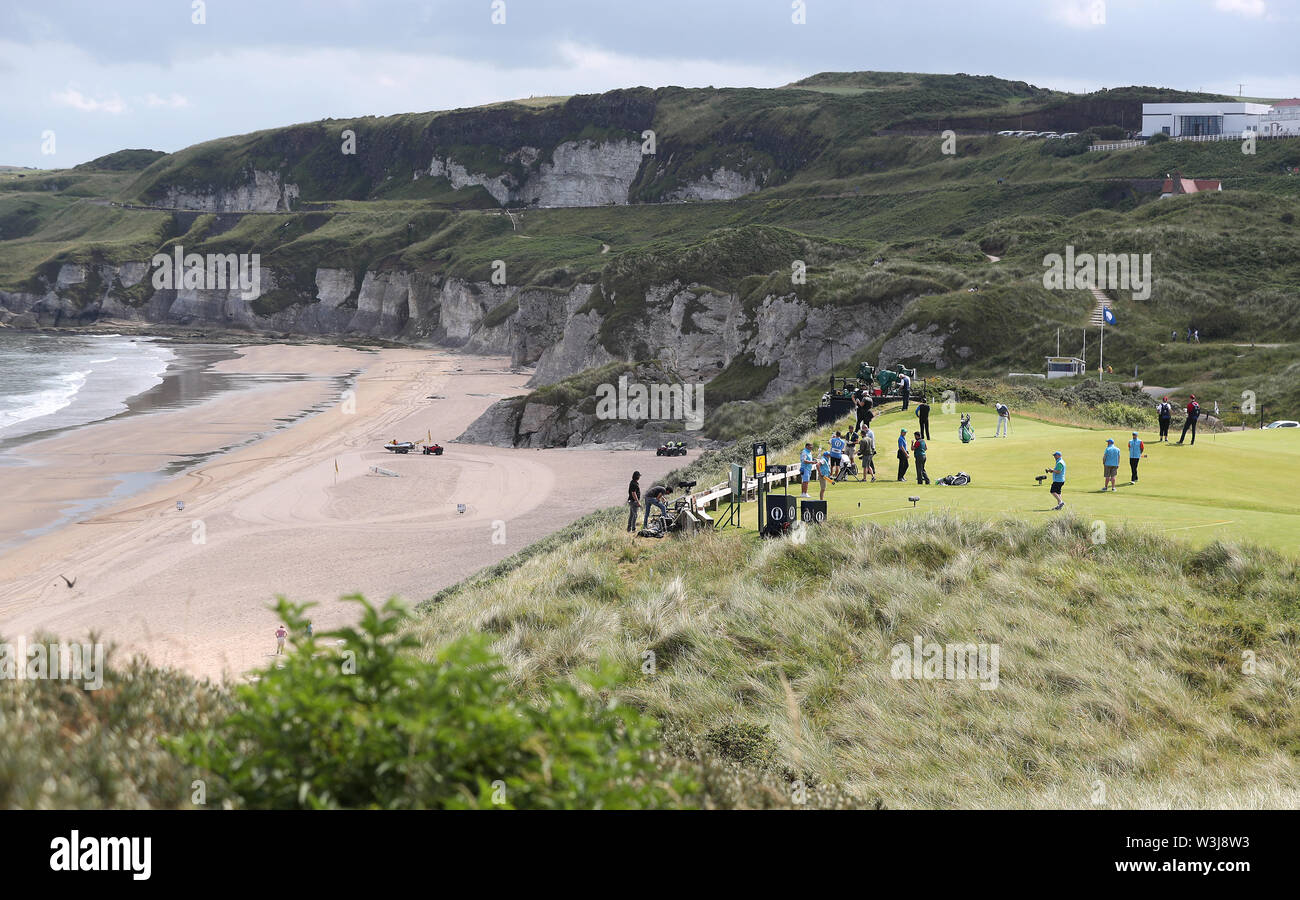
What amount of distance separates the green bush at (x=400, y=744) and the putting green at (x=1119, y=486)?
14165mm

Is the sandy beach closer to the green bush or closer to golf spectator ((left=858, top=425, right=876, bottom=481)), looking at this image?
the green bush

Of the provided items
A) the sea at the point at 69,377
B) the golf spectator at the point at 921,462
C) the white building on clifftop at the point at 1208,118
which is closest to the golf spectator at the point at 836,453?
the golf spectator at the point at 921,462

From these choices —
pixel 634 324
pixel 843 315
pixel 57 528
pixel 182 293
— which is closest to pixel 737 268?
pixel 634 324

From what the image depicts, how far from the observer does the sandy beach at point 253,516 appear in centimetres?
2755

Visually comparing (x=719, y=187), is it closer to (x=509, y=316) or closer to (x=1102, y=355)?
(x=509, y=316)

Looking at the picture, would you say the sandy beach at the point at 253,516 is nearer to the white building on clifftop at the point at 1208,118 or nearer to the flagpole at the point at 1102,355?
the flagpole at the point at 1102,355

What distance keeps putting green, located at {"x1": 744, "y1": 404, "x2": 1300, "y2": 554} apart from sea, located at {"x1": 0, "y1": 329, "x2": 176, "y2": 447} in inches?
2060

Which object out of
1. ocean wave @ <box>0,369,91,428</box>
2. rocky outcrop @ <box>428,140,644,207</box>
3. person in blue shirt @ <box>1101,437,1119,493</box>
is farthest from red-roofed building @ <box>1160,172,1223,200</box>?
rocky outcrop @ <box>428,140,644,207</box>

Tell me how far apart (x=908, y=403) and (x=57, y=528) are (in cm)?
3151

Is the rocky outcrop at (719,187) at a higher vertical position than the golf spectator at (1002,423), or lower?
higher

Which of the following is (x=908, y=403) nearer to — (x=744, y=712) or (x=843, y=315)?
(x=744, y=712)

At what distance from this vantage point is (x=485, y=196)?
651ft

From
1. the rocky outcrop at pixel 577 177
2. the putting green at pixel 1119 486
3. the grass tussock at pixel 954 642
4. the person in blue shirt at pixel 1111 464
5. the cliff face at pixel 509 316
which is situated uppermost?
the rocky outcrop at pixel 577 177

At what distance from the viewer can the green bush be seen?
4.64m
